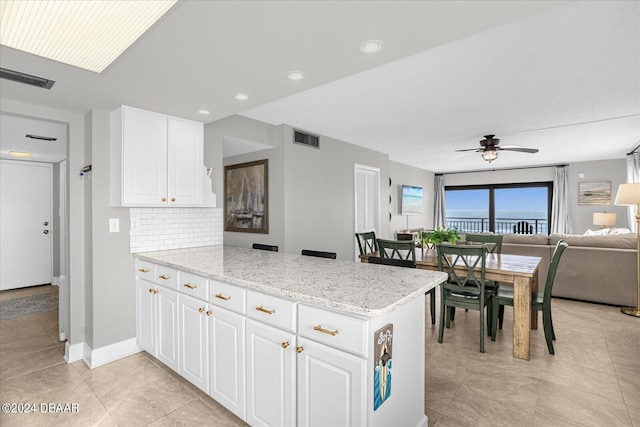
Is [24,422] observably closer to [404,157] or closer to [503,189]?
[404,157]

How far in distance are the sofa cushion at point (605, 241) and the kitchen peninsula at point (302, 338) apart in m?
3.81

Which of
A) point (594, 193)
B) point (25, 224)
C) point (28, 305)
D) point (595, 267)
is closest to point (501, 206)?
point (594, 193)

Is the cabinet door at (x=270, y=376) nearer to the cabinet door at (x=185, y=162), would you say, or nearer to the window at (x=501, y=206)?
the cabinet door at (x=185, y=162)

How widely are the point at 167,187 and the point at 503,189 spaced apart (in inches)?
358

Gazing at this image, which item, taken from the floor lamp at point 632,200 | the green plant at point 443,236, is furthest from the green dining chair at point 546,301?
the floor lamp at point 632,200

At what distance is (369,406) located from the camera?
4.31 feet

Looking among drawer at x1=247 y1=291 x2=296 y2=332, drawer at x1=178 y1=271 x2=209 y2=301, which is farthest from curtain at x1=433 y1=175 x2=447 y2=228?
drawer at x1=247 y1=291 x2=296 y2=332

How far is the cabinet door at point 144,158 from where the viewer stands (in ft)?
8.63

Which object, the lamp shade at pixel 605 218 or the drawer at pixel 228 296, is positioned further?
the lamp shade at pixel 605 218

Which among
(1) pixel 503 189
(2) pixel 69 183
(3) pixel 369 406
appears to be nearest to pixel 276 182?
(2) pixel 69 183

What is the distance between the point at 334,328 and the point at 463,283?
2.10m

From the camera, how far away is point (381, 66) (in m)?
2.64

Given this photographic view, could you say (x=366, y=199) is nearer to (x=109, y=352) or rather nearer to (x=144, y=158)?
(x=144, y=158)

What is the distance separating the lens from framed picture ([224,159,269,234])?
4465mm
